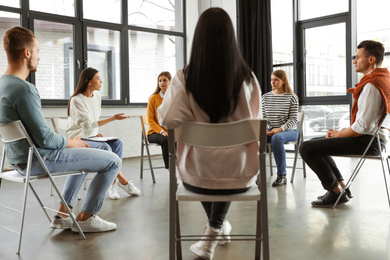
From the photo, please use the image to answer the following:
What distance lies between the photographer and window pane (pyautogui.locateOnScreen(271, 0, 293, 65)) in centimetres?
709

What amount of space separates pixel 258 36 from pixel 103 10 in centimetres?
265

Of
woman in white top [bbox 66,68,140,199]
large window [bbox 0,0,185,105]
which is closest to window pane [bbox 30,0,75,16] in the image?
large window [bbox 0,0,185,105]

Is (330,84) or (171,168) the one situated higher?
(330,84)

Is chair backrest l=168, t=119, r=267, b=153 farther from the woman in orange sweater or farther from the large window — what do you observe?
the large window

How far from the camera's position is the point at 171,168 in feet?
5.71

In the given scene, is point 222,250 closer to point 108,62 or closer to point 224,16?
point 224,16

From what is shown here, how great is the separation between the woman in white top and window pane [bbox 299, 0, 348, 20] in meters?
4.49

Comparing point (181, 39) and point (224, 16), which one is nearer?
point (224, 16)

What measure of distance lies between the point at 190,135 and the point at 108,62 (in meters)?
4.94

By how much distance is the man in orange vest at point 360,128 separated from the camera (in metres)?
2.79

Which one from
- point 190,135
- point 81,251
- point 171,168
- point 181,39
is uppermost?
point 181,39

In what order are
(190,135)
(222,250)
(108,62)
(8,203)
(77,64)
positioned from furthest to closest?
(108,62) < (77,64) < (8,203) < (222,250) < (190,135)

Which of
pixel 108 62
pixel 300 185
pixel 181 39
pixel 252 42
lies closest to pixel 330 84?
pixel 252 42

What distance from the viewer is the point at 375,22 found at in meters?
6.13
